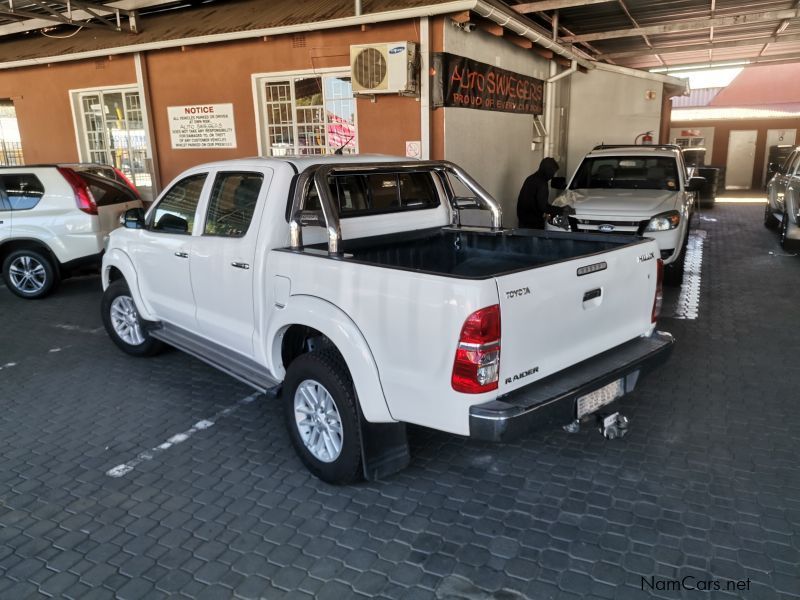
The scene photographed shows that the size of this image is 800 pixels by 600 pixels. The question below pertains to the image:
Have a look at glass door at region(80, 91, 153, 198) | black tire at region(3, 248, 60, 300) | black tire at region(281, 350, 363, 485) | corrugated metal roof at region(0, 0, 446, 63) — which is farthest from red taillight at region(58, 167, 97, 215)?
black tire at region(281, 350, 363, 485)

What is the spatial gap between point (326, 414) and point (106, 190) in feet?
19.7

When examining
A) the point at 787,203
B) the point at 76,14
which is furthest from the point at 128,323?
the point at 787,203

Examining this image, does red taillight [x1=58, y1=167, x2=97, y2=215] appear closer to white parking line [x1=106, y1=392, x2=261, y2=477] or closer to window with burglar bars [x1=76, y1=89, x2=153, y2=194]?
window with burglar bars [x1=76, y1=89, x2=153, y2=194]

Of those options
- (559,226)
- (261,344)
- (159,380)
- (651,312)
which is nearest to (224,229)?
(261,344)

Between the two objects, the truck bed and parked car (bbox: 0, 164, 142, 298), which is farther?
parked car (bbox: 0, 164, 142, 298)

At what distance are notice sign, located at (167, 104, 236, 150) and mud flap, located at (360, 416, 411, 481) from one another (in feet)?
26.3

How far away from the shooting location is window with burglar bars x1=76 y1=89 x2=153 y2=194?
38.1 ft

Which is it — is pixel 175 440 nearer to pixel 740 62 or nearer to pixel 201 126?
pixel 201 126

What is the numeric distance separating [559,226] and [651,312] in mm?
4307

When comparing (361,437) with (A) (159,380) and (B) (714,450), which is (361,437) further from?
(A) (159,380)

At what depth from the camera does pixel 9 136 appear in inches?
531

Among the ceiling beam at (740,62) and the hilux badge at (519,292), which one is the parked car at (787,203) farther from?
the hilux badge at (519,292)

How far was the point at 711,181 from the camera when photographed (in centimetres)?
1791

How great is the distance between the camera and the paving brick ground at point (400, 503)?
2830 mm
